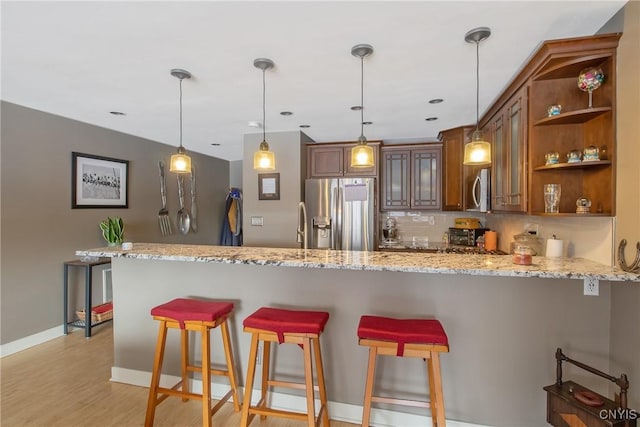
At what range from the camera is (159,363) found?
1919 millimetres

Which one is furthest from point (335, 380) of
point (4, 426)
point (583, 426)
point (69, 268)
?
point (69, 268)

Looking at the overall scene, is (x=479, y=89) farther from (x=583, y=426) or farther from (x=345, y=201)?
(x=583, y=426)

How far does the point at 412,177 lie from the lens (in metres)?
4.16

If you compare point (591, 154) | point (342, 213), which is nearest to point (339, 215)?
point (342, 213)

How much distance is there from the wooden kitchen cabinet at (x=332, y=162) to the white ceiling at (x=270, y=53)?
3.18ft

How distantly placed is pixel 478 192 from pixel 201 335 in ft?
9.40

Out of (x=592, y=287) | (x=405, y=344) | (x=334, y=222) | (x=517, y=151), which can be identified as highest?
(x=517, y=151)

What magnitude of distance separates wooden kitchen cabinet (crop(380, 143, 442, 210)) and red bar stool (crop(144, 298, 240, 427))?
111 inches

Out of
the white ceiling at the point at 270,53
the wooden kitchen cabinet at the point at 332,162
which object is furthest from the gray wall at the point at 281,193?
the white ceiling at the point at 270,53

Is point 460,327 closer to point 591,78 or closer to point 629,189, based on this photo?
point 629,189

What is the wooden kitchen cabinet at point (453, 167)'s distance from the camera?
3.73m

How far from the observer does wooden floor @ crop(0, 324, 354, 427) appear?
6.46 feet

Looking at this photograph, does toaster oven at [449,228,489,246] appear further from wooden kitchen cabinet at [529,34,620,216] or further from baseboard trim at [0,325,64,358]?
baseboard trim at [0,325,64,358]

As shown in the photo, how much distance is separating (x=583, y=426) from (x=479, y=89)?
2.23m
